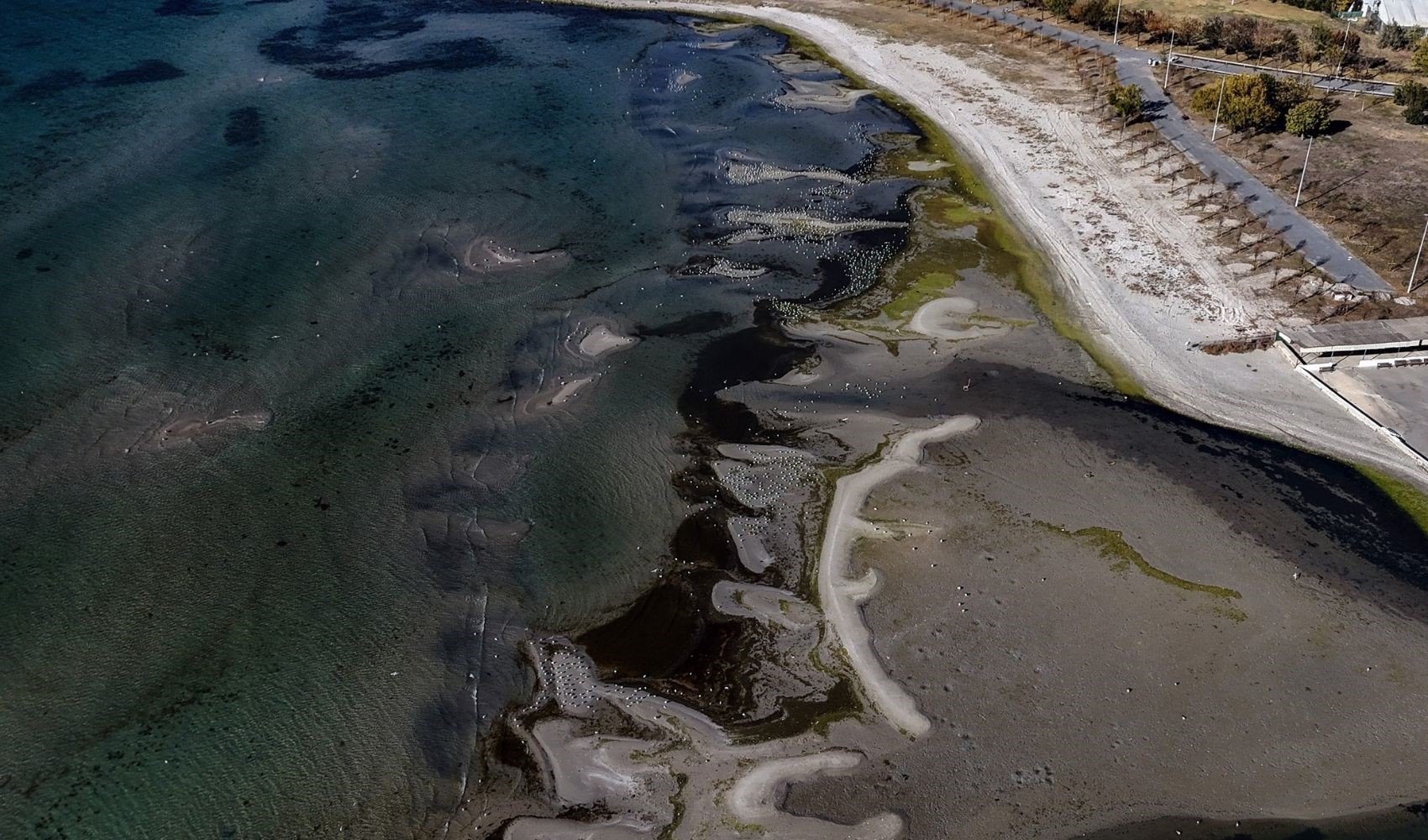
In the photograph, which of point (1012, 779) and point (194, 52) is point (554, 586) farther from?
point (194, 52)

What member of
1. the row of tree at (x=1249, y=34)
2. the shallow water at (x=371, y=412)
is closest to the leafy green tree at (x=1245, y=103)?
the row of tree at (x=1249, y=34)

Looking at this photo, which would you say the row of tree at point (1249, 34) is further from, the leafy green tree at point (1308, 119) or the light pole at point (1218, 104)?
the leafy green tree at point (1308, 119)

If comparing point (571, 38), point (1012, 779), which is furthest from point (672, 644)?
point (571, 38)

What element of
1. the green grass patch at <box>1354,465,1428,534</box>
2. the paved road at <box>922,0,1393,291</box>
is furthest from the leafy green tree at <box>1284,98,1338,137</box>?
the green grass patch at <box>1354,465,1428,534</box>

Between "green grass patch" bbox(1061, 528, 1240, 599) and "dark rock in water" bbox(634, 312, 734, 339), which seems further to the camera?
"dark rock in water" bbox(634, 312, 734, 339)

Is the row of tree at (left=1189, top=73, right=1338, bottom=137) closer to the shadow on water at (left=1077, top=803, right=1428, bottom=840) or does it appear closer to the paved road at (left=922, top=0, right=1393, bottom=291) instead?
the paved road at (left=922, top=0, right=1393, bottom=291)

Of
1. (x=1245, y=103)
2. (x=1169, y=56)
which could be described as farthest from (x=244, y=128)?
(x=1169, y=56)
